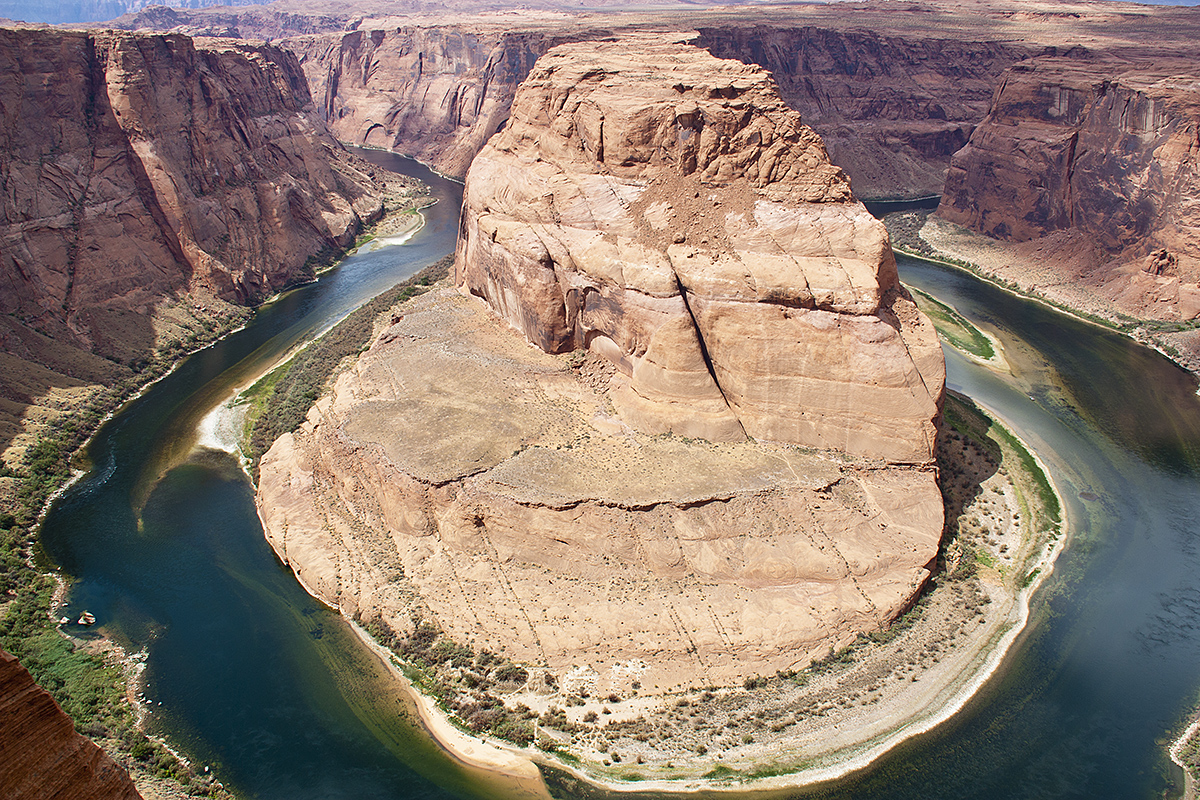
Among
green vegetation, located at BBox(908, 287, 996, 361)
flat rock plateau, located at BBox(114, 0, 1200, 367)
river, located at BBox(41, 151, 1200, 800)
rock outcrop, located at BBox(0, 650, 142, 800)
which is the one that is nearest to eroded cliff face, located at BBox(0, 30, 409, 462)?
river, located at BBox(41, 151, 1200, 800)

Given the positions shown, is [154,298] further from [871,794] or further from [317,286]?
[871,794]

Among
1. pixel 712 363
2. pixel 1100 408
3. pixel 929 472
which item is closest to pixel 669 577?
pixel 712 363

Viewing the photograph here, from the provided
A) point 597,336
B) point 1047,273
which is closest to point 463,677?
point 597,336

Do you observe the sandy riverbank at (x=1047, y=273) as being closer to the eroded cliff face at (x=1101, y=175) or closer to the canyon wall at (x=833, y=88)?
the eroded cliff face at (x=1101, y=175)

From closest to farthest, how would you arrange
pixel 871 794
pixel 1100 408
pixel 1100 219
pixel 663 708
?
pixel 871 794, pixel 663 708, pixel 1100 408, pixel 1100 219

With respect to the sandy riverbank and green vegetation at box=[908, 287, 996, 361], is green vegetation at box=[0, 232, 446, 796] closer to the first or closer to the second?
green vegetation at box=[908, 287, 996, 361]

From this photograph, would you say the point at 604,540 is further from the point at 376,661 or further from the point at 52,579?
the point at 52,579
